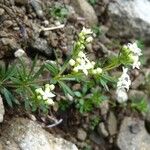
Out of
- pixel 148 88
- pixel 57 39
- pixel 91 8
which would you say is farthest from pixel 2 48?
pixel 148 88

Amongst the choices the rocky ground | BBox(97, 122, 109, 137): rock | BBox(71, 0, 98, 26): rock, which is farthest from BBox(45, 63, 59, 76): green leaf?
BBox(71, 0, 98, 26): rock

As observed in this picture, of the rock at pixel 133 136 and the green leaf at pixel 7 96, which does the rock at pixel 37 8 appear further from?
the rock at pixel 133 136

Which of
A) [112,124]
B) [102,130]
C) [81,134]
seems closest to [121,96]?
[112,124]

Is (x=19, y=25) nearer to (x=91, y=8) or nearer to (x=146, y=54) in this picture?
(x=91, y=8)

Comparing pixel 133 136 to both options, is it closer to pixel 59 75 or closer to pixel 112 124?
pixel 112 124

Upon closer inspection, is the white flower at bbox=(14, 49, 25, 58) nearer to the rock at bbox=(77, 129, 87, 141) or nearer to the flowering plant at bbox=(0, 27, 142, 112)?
the flowering plant at bbox=(0, 27, 142, 112)

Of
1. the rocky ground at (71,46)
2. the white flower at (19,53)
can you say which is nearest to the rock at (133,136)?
the rocky ground at (71,46)
